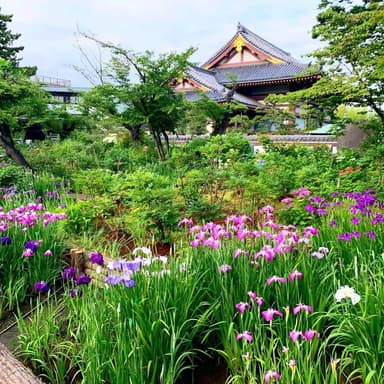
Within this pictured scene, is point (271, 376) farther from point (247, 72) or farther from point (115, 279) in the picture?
point (247, 72)

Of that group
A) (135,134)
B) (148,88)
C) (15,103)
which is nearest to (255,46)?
(135,134)

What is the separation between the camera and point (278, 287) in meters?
1.83

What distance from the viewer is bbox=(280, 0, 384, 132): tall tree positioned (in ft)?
21.2

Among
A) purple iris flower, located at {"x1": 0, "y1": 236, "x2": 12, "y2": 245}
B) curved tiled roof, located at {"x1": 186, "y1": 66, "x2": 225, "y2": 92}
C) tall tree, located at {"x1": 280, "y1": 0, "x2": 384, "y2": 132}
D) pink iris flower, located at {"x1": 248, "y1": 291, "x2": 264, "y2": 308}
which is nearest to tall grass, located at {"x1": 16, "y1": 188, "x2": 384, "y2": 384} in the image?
pink iris flower, located at {"x1": 248, "y1": 291, "x2": 264, "y2": 308}

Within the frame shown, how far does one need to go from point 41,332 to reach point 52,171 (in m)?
5.48

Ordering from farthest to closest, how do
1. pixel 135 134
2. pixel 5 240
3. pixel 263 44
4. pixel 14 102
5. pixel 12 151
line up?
pixel 263 44
pixel 135 134
pixel 12 151
pixel 14 102
pixel 5 240

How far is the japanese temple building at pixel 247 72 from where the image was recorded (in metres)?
17.9

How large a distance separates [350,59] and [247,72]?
46.1ft

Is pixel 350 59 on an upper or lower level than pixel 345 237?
upper

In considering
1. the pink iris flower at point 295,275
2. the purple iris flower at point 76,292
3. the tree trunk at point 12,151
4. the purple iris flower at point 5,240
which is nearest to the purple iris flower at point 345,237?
the pink iris flower at point 295,275

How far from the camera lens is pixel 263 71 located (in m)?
19.8

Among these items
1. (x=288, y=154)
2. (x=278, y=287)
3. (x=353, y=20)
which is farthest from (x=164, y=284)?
(x=353, y=20)

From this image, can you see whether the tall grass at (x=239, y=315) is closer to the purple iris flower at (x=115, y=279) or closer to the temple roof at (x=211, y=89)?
the purple iris flower at (x=115, y=279)

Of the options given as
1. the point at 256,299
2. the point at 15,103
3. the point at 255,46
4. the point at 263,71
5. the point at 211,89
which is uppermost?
the point at 255,46
